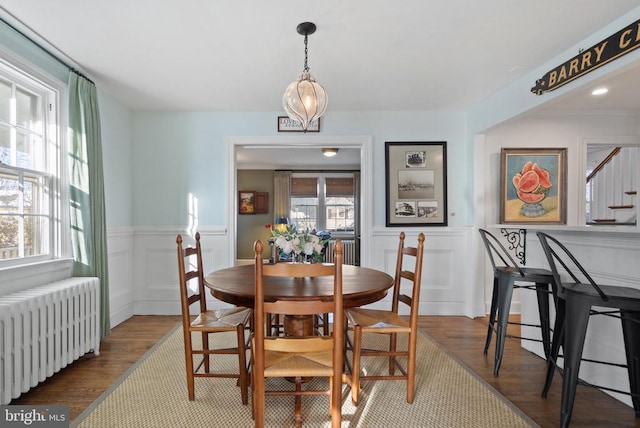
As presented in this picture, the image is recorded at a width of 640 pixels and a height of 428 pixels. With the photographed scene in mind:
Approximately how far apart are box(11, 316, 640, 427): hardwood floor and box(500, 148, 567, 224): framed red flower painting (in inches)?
57.8

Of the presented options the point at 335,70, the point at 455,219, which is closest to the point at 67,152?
the point at 335,70

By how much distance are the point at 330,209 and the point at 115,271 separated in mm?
5123

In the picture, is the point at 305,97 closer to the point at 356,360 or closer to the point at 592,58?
the point at 356,360

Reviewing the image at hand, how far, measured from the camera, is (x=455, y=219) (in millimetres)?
3850

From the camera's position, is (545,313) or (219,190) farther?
(219,190)

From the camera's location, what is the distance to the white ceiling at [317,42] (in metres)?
1.90

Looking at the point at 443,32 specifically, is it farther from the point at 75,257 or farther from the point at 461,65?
the point at 75,257

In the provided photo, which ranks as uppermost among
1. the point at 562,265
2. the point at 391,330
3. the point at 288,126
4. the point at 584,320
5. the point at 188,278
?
the point at 288,126

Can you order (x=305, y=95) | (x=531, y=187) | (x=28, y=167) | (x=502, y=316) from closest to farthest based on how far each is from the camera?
(x=305, y=95) < (x=502, y=316) < (x=28, y=167) < (x=531, y=187)

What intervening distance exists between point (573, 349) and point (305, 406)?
152 centimetres

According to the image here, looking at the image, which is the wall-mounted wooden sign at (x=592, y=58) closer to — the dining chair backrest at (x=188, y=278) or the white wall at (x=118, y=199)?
the dining chair backrest at (x=188, y=278)

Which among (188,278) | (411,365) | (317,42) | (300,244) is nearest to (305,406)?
(411,365)

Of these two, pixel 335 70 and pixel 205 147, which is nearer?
pixel 335 70

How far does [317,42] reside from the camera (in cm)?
227
